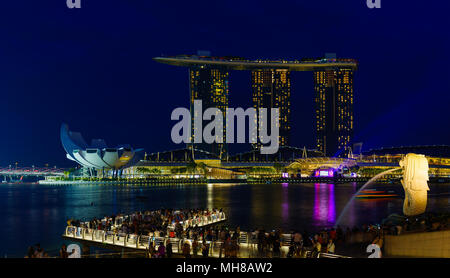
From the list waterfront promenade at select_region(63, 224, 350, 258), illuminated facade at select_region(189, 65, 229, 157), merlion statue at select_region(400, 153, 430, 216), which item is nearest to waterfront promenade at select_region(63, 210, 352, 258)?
waterfront promenade at select_region(63, 224, 350, 258)

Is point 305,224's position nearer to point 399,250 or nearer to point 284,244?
point 284,244

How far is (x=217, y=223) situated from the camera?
30.3m

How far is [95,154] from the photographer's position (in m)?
123

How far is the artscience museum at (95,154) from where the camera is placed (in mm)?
Result: 124000

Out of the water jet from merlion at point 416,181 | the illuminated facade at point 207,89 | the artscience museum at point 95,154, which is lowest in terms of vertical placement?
the artscience museum at point 95,154

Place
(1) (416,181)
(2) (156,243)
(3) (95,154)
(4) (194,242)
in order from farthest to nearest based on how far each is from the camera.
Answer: (3) (95,154) → (2) (156,243) → (1) (416,181) → (4) (194,242)

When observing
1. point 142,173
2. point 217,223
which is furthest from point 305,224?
point 142,173

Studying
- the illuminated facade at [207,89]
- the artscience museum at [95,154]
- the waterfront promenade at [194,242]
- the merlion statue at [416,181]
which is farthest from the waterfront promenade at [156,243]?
the illuminated facade at [207,89]

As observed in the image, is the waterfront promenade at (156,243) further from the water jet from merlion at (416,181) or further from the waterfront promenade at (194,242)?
the water jet from merlion at (416,181)

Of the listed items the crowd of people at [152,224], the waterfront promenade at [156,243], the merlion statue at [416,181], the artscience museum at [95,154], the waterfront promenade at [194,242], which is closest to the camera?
the waterfront promenade at [194,242]

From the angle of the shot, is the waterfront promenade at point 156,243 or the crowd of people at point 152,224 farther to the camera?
the crowd of people at point 152,224

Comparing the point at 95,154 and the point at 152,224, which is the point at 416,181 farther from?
the point at 95,154

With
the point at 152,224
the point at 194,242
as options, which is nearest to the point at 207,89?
the point at 152,224
